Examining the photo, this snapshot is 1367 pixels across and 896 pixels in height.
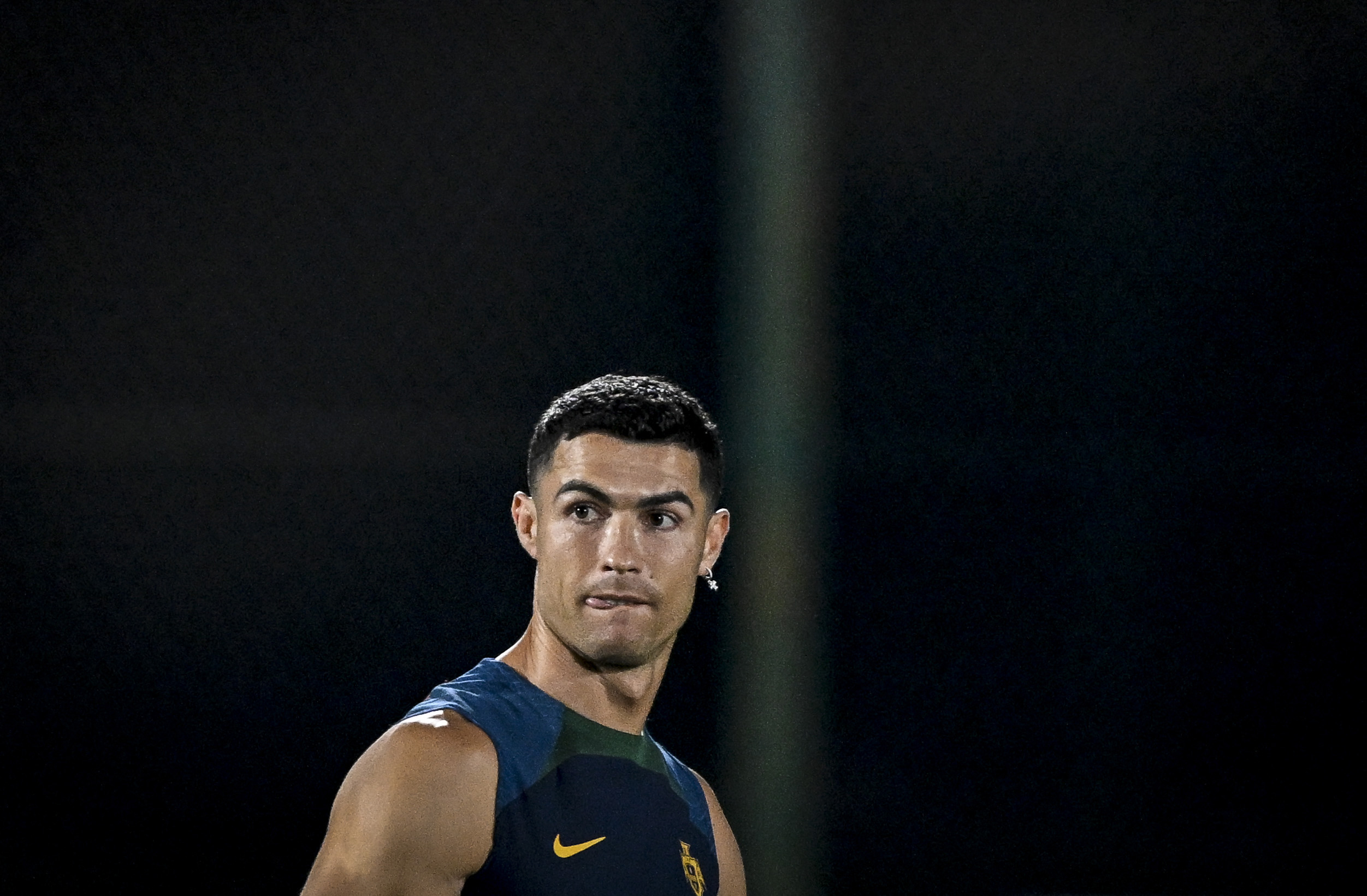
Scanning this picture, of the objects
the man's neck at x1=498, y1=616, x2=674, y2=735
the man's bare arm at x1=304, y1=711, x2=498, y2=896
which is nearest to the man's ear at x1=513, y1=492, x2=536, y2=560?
the man's neck at x1=498, y1=616, x2=674, y2=735

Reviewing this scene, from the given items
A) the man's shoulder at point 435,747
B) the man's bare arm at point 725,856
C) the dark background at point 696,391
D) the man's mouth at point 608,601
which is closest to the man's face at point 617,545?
the man's mouth at point 608,601

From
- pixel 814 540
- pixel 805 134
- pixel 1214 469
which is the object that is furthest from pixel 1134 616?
pixel 805 134

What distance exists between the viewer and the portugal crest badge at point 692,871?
1549 millimetres

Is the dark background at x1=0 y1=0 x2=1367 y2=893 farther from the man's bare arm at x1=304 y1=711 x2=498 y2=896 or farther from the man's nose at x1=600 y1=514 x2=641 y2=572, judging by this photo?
the man's bare arm at x1=304 y1=711 x2=498 y2=896

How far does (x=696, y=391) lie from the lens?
9.55ft

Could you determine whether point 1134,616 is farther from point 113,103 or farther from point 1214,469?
point 113,103

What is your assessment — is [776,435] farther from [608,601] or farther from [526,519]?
[608,601]

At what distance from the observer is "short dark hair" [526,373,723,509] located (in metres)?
1.59

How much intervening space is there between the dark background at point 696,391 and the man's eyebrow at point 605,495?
4.20ft

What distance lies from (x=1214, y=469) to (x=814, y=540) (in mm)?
1016

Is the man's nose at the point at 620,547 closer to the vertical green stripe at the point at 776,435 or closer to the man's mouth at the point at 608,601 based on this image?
Result: the man's mouth at the point at 608,601

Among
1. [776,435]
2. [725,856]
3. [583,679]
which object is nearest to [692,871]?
[725,856]

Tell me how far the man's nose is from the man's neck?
13 cm

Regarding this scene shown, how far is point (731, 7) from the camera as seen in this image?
10.00 ft
